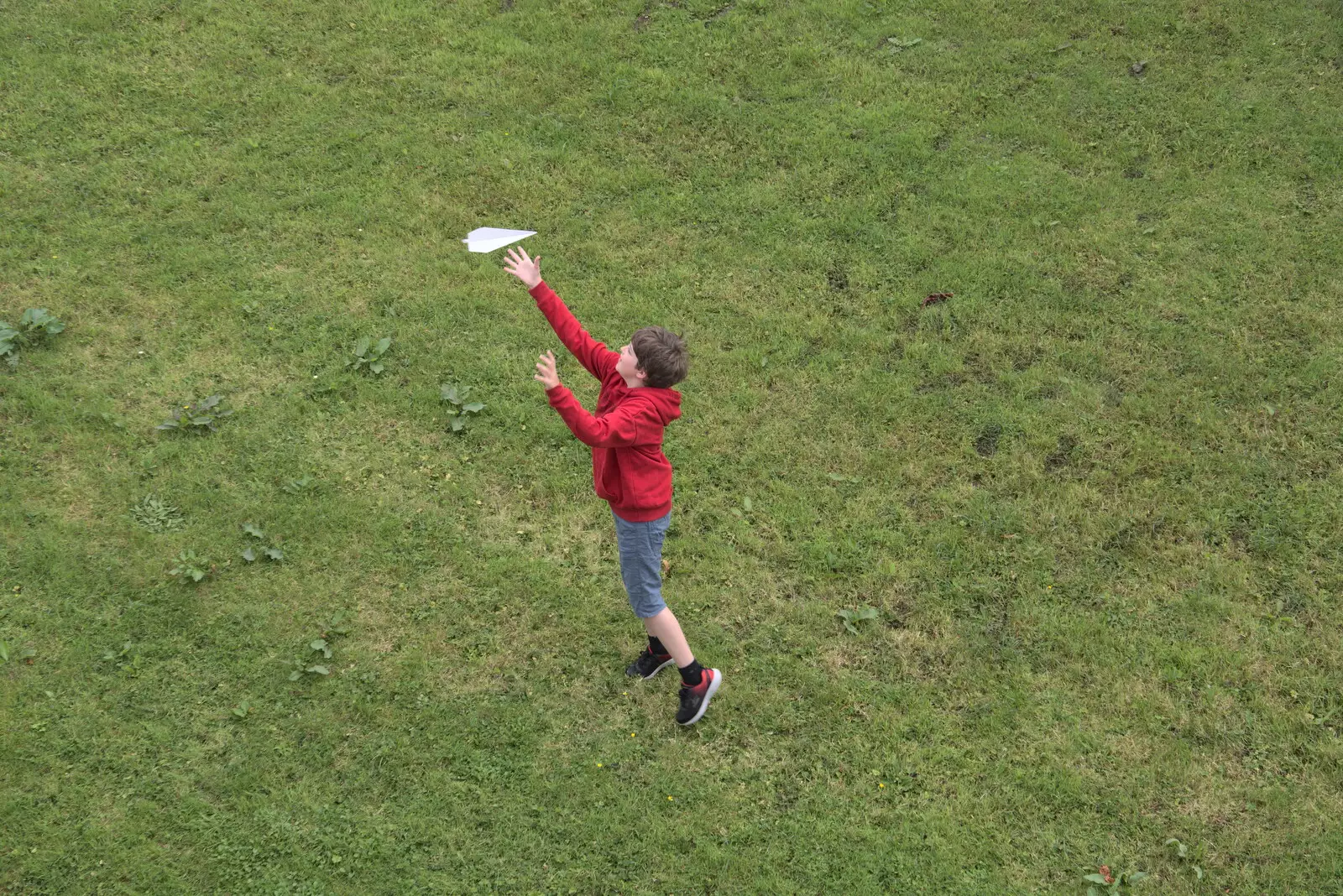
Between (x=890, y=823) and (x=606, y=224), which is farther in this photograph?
(x=606, y=224)

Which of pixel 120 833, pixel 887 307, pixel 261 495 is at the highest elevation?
pixel 887 307

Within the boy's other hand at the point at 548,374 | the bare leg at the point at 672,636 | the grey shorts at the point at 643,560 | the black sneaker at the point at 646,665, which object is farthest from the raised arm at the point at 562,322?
the black sneaker at the point at 646,665

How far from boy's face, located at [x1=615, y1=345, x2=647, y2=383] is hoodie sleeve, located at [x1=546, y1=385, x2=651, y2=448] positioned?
5.1 inches

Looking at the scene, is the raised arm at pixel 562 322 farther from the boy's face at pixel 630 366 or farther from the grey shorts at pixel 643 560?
the grey shorts at pixel 643 560

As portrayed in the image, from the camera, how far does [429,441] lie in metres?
6.34

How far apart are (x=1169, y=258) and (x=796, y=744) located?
4.56m

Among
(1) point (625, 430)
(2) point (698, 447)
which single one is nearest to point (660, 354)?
(1) point (625, 430)

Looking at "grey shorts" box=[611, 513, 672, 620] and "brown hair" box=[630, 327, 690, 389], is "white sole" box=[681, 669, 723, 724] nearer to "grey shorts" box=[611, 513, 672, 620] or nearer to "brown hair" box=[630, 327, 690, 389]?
"grey shorts" box=[611, 513, 672, 620]

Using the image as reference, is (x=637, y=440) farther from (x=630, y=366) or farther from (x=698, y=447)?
(x=698, y=447)

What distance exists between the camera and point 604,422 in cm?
424

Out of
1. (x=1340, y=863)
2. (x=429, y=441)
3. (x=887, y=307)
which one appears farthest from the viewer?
(x=887, y=307)

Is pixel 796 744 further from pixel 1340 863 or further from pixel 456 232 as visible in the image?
pixel 456 232

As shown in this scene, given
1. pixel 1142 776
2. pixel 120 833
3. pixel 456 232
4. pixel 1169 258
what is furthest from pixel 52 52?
pixel 1142 776

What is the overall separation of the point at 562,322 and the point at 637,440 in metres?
0.66
